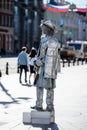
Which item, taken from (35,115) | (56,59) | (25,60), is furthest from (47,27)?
(25,60)

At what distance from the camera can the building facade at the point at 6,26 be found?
8962 cm

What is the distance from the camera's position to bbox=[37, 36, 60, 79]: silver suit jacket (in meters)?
10.3

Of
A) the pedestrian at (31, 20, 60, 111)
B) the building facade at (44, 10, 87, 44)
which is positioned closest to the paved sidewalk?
the pedestrian at (31, 20, 60, 111)

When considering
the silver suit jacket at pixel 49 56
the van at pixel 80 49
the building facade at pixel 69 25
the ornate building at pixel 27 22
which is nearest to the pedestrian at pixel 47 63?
the silver suit jacket at pixel 49 56

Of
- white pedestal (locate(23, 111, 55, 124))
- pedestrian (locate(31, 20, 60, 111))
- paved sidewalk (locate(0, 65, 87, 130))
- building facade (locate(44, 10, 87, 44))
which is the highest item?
pedestrian (locate(31, 20, 60, 111))

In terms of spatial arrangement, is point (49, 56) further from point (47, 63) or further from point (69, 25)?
point (69, 25)

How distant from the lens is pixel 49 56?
10297 mm

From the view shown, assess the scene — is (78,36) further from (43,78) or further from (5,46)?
(43,78)

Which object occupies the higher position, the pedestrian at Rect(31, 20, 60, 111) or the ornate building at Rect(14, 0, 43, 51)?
the pedestrian at Rect(31, 20, 60, 111)

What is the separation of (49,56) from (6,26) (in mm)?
81310

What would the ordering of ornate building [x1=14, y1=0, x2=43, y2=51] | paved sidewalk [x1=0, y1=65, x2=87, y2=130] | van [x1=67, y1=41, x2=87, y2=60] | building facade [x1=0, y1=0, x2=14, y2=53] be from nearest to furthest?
1. paved sidewalk [x1=0, y1=65, x2=87, y2=130]
2. van [x1=67, y1=41, x2=87, y2=60]
3. building facade [x1=0, y1=0, x2=14, y2=53]
4. ornate building [x1=14, y1=0, x2=43, y2=51]

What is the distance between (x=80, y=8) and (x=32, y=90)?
178 feet

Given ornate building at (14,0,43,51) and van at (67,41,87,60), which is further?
ornate building at (14,0,43,51)

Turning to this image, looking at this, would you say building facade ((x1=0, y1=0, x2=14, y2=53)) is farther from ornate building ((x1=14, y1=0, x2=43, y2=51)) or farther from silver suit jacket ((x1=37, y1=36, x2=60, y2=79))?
silver suit jacket ((x1=37, y1=36, x2=60, y2=79))
